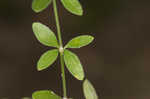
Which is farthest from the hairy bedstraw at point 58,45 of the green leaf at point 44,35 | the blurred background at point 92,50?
the blurred background at point 92,50

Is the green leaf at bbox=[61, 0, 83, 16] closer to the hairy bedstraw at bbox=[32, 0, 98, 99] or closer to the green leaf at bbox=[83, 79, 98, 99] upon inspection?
the hairy bedstraw at bbox=[32, 0, 98, 99]

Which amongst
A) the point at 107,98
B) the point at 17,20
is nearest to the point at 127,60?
the point at 107,98

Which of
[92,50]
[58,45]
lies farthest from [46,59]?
[92,50]

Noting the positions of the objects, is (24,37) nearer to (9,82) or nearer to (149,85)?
(9,82)

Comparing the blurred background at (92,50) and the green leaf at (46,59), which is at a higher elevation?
the green leaf at (46,59)

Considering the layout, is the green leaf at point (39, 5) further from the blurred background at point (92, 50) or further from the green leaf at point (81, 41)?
the blurred background at point (92, 50)

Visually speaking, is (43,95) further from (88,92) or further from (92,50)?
(92,50)
